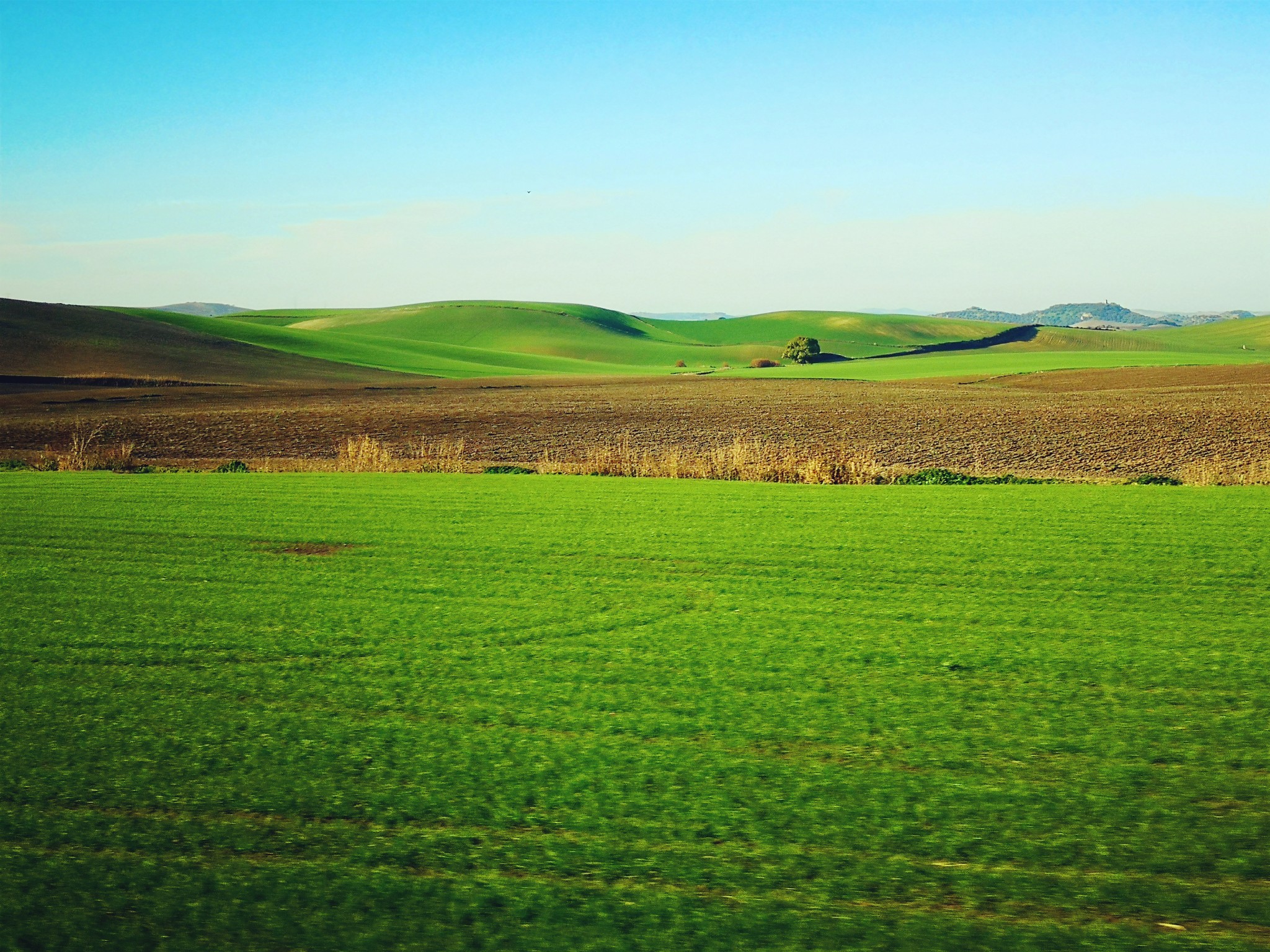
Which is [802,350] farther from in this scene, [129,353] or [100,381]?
[100,381]

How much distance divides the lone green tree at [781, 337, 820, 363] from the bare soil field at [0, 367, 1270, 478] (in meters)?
48.1

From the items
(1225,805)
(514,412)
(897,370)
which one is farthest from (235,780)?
(897,370)

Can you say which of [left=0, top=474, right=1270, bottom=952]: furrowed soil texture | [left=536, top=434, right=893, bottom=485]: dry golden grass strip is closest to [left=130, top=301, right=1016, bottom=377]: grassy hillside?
[left=536, top=434, right=893, bottom=485]: dry golden grass strip

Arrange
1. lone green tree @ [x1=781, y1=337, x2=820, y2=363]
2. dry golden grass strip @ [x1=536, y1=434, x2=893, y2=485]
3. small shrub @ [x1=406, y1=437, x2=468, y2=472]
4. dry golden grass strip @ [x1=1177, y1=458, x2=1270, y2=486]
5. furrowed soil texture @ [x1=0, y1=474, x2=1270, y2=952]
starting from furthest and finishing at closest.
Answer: lone green tree @ [x1=781, y1=337, x2=820, y2=363] < small shrub @ [x1=406, y1=437, x2=468, y2=472] < dry golden grass strip @ [x1=536, y1=434, x2=893, y2=485] < dry golden grass strip @ [x1=1177, y1=458, x2=1270, y2=486] < furrowed soil texture @ [x1=0, y1=474, x2=1270, y2=952]

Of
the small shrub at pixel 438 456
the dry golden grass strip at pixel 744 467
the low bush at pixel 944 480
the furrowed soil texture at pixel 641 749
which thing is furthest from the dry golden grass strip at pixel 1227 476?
the small shrub at pixel 438 456

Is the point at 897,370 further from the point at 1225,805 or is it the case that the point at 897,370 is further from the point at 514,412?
the point at 1225,805

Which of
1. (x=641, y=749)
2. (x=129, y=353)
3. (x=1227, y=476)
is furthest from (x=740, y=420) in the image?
(x=129, y=353)

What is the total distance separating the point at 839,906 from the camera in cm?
367

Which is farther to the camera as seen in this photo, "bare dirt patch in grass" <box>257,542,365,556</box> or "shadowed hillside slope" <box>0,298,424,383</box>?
"shadowed hillside slope" <box>0,298,424,383</box>

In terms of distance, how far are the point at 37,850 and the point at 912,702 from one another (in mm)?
4293

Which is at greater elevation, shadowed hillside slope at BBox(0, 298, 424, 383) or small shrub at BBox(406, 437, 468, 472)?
shadowed hillside slope at BBox(0, 298, 424, 383)

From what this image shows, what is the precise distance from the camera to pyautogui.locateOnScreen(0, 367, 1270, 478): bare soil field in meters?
29.0

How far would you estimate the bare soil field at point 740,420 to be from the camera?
2900 cm

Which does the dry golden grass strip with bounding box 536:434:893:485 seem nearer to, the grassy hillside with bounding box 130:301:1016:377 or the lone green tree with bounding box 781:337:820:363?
the grassy hillside with bounding box 130:301:1016:377
